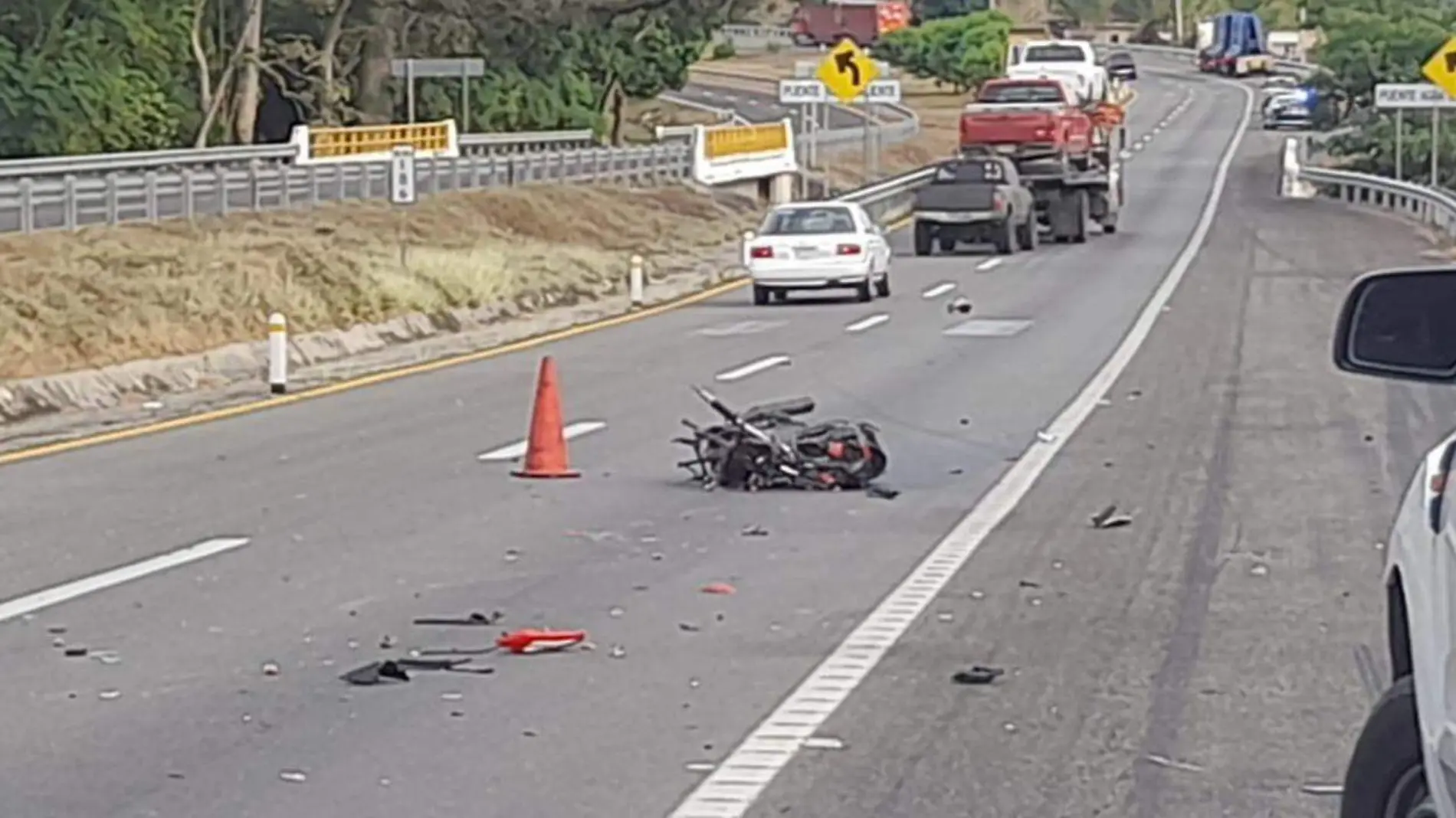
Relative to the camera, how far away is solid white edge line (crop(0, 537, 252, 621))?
38.8 ft

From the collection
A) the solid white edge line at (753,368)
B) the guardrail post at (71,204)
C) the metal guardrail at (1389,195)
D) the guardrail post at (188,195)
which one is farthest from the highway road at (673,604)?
the metal guardrail at (1389,195)

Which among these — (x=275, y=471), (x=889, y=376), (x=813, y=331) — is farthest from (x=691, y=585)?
(x=813, y=331)

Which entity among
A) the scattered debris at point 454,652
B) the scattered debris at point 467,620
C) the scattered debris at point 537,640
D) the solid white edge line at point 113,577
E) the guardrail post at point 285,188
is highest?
the scattered debris at point 454,652

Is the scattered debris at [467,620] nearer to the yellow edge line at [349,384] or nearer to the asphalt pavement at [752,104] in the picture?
the yellow edge line at [349,384]

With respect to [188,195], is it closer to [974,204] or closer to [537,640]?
[974,204]

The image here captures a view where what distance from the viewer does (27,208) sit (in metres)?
32.0

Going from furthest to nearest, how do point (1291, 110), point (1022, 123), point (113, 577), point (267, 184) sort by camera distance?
point (1291, 110), point (1022, 123), point (267, 184), point (113, 577)

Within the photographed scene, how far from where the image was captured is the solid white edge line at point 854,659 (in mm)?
8211

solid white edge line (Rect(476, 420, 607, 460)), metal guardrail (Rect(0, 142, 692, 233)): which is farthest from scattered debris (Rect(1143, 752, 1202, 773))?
metal guardrail (Rect(0, 142, 692, 233))

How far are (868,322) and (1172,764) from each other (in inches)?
950

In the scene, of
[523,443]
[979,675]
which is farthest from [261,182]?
[979,675]

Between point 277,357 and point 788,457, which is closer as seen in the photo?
point 788,457

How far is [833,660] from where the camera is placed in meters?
10.4

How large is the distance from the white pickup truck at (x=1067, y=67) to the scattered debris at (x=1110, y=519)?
36.8 meters
